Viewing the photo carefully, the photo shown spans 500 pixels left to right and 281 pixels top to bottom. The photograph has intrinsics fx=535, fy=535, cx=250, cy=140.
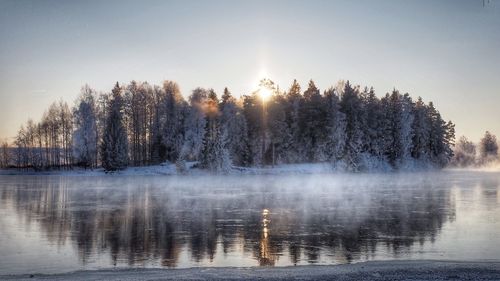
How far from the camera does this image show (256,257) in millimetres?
20109

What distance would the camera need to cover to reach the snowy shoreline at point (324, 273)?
15430mm

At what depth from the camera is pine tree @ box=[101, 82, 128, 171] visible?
100250 mm

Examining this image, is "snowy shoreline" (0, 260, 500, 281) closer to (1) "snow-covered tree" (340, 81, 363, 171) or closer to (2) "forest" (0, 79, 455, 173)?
(2) "forest" (0, 79, 455, 173)

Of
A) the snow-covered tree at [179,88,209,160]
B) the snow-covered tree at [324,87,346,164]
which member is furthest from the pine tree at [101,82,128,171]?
the snow-covered tree at [324,87,346,164]

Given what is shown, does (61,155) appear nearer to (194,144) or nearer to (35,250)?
(194,144)

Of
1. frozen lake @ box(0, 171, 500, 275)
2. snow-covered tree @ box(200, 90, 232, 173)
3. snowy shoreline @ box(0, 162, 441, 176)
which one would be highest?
snow-covered tree @ box(200, 90, 232, 173)

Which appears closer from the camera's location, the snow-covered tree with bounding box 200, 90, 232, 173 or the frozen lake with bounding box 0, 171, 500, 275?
the frozen lake with bounding box 0, 171, 500, 275

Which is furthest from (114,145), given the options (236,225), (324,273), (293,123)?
(324,273)

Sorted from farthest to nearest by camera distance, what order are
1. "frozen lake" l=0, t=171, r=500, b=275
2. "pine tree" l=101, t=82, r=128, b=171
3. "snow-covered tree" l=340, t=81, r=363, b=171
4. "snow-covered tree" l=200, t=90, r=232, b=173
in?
"snow-covered tree" l=340, t=81, r=363, b=171, "snow-covered tree" l=200, t=90, r=232, b=173, "pine tree" l=101, t=82, r=128, b=171, "frozen lake" l=0, t=171, r=500, b=275

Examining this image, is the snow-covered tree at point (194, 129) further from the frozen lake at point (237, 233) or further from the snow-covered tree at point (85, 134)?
the frozen lake at point (237, 233)

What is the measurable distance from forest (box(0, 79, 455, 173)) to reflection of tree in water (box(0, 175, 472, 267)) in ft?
198

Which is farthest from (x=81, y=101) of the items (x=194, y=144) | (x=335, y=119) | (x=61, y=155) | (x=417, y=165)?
(x=417, y=165)

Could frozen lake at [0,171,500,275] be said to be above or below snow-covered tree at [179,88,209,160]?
below

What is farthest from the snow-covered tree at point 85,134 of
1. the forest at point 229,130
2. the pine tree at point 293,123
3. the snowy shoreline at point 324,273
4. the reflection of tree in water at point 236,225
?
the snowy shoreline at point 324,273
